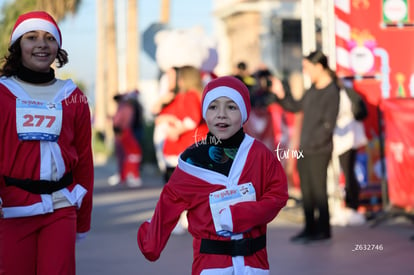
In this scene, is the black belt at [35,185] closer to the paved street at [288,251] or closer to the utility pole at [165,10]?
the paved street at [288,251]

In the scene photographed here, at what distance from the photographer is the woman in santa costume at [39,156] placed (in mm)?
4426

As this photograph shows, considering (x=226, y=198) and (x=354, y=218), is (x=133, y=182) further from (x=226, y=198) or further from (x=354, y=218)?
(x=226, y=198)

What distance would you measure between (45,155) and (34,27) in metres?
0.69

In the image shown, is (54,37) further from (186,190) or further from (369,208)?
(369,208)

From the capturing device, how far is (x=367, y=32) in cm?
1108

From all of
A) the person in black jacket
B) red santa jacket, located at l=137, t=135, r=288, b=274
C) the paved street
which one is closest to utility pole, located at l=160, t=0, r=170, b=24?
the paved street

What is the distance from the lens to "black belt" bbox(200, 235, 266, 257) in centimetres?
418

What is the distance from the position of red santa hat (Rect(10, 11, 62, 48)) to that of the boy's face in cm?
98

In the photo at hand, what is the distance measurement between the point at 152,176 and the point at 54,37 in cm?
1643

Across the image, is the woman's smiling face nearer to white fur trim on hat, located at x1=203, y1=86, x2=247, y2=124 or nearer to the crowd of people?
the crowd of people

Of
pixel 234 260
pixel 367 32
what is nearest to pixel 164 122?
pixel 367 32

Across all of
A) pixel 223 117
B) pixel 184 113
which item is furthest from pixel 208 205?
pixel 184 113

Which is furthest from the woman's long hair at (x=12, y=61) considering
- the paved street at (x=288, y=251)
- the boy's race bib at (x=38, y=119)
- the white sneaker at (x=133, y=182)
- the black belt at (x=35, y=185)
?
the white sneaker at (x=133, y=182)

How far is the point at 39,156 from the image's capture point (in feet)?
14.7
